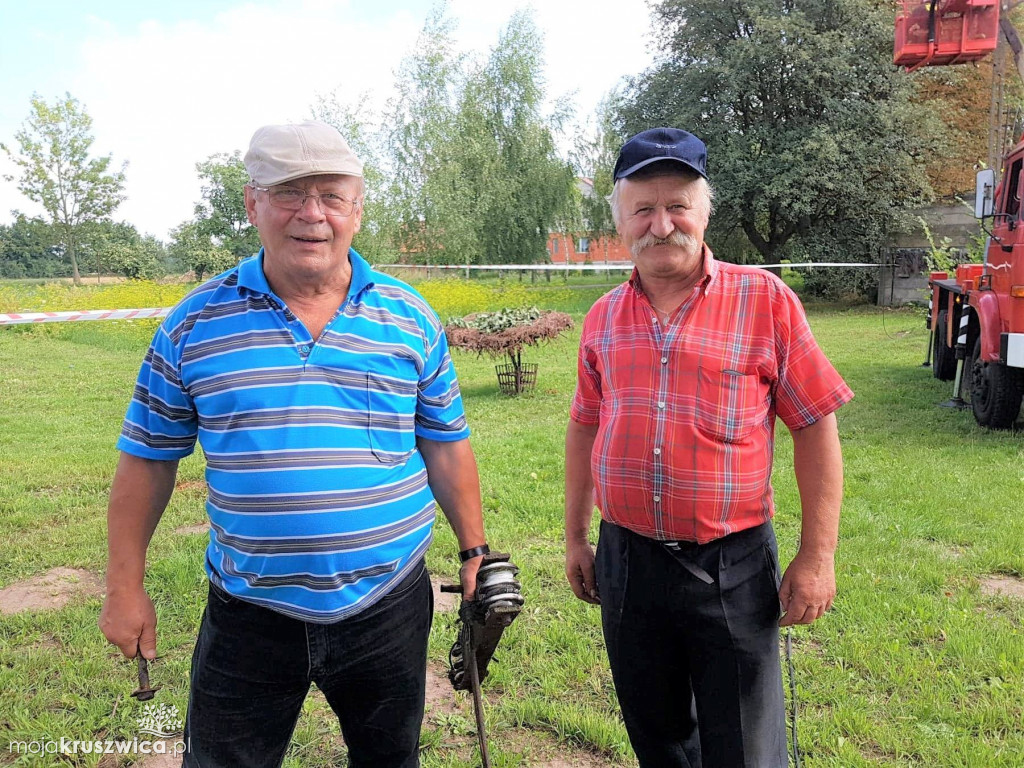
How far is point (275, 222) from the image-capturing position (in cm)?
170

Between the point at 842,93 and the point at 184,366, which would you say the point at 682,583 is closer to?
the point at 184,366

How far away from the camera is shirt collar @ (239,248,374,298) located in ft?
5.54

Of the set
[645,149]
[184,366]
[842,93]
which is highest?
[842,93]

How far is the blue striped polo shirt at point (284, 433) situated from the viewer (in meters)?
1.62

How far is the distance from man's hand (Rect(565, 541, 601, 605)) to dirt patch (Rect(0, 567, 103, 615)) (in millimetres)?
2800

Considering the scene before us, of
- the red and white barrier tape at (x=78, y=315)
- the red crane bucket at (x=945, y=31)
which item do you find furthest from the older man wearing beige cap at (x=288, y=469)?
the red crane bucket at (x=945, y=31)

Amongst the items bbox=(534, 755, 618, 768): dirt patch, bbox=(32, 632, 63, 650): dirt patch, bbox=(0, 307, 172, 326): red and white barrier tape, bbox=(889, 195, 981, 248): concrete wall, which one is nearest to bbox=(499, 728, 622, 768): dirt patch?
bbox=(534, 755, 618, 768): dirt patch

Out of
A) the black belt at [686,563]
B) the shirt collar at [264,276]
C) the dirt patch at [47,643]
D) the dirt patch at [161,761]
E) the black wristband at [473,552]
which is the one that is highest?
the shirt collar at [264,276]

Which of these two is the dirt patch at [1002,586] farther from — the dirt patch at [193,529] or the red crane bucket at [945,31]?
the red crane bucket at [945,31]

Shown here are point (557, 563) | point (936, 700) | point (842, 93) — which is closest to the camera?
point (936, 700)

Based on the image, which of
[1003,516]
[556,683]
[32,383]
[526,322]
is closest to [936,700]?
[556,683]

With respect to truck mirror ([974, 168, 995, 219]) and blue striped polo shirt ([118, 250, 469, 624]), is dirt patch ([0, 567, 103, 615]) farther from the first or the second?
truck mirror ([974, 168, 995, 219])

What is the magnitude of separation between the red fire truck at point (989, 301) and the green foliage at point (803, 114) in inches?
289

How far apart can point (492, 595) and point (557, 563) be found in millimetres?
2230
